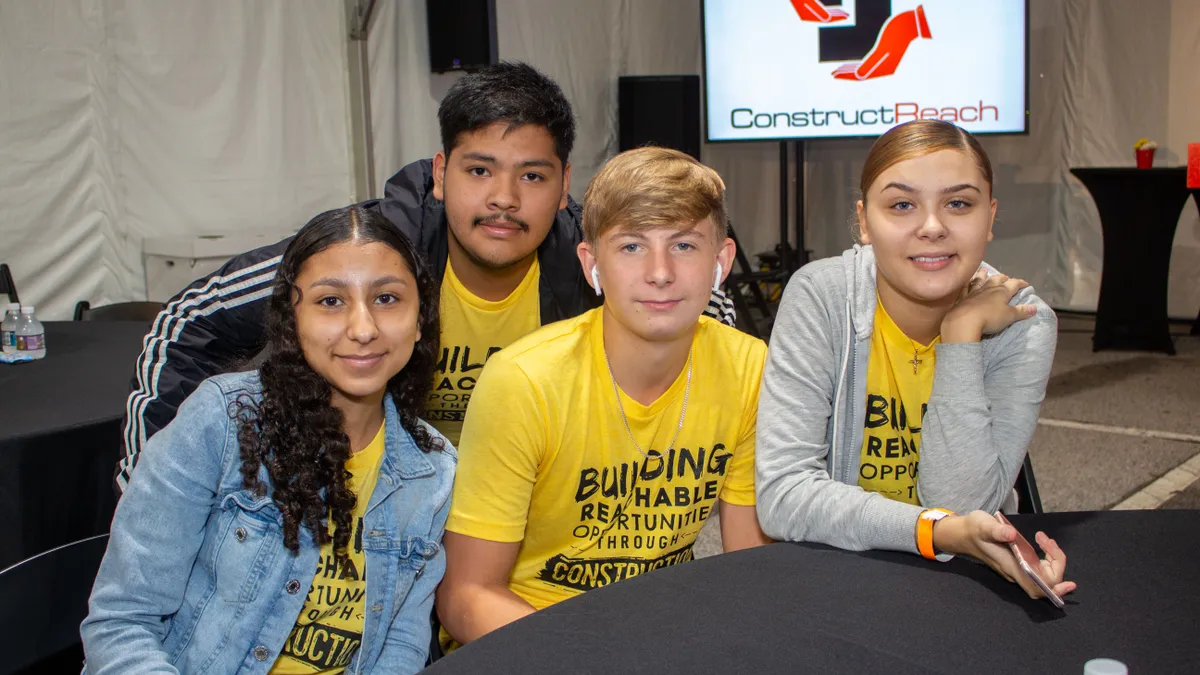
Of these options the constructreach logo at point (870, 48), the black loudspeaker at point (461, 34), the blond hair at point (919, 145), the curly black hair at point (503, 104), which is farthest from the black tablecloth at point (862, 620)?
the constructreach logo at point (870, 48)

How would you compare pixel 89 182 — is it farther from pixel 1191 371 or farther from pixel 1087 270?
pixel 1087 270

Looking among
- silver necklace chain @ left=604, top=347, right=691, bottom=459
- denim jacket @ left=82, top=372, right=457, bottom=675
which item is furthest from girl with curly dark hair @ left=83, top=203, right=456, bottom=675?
silver necklace chain @ left=604, top=347, right=691, bottom=459

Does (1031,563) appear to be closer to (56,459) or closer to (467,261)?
(467,261)

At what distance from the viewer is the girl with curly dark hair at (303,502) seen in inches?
A: 49.9

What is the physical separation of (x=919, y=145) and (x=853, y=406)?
0.40 metres

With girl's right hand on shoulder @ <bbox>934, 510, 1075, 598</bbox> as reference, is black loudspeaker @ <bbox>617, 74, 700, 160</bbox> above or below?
above

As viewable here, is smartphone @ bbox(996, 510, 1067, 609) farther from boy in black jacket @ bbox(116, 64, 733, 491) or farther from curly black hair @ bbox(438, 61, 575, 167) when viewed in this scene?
curly black hair @ bbox(438, 61, 575, 167)

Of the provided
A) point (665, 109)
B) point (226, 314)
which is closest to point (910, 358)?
point (226, 314)

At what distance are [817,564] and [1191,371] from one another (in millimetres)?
4744

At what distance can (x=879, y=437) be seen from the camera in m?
1.61

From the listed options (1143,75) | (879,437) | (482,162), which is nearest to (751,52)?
(1143,75)

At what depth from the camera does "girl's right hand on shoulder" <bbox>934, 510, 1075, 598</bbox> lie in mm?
1073

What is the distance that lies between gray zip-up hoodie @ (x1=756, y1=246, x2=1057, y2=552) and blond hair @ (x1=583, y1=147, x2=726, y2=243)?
0.22 metres

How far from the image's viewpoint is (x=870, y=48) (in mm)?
5793
